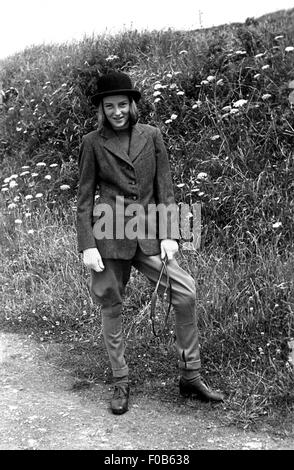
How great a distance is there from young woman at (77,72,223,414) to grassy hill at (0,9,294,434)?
53 cm

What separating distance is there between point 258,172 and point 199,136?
1039 mm

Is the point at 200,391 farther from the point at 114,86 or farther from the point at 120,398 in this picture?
the point at 114,86

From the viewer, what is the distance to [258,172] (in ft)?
18.4

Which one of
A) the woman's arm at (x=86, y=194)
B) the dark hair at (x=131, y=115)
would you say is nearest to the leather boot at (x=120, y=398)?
the woman's arm at (x=86, y=194)

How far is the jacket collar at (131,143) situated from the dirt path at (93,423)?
5.03 ft

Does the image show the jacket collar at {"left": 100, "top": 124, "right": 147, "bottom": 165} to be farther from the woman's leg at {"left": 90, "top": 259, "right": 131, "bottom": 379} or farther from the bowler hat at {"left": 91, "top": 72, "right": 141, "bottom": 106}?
the woman's leg at {"left": 90, "top": 259, "right": 131, "bottom": 379}

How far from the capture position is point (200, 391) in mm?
3598

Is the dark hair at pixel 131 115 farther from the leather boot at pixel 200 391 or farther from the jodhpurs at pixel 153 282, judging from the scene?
the leather boot at pixel 200 391

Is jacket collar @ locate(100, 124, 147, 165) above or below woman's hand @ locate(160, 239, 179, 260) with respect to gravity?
above

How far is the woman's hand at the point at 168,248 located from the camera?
11.5 feet

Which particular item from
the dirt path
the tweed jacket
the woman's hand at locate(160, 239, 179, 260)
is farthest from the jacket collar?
the dirt path

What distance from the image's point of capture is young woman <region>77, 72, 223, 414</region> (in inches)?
136
